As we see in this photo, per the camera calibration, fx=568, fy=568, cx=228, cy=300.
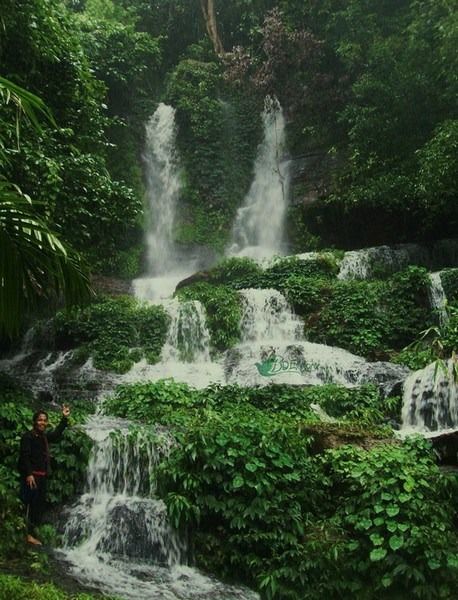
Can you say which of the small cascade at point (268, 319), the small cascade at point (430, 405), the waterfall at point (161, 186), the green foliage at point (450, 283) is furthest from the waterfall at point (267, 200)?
the small cascade at point (430, 405)

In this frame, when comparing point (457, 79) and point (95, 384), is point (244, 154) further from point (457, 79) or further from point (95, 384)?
point (95, 384)

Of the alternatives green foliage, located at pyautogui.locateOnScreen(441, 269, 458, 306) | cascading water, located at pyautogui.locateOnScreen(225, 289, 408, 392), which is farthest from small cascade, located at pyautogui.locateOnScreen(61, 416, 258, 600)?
green foliage, located at pyautogui.locateOnScreen(441, 269, 458, 306)

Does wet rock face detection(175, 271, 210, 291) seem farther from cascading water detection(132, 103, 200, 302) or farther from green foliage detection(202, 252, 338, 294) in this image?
cascading water detection(132, 103, 200, 302)

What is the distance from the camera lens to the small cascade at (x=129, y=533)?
18.8 feet

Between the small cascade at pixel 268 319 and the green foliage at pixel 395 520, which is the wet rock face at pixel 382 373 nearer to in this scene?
the small cascade at pixel 268 319

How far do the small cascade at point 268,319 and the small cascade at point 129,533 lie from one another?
6431mm

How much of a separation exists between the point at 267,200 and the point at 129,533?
17120mm

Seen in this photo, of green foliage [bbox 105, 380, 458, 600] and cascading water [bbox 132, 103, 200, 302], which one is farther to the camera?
cascading water [bbox 132, 103, 200, 302]

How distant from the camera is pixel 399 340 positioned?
13328 mm

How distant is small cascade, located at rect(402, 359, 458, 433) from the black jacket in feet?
17.6

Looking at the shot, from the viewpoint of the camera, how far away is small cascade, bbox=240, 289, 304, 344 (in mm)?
13903

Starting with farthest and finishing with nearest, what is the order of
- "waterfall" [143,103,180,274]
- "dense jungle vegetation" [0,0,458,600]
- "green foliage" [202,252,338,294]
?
"waterfall" [143,103,180,274] < "green foliage" [202,252,338,294] < "dense jungle vegetation" [0,0,458,600]

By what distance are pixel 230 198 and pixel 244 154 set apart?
92.5 inches

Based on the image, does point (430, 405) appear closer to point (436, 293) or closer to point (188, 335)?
point (436, 293)
